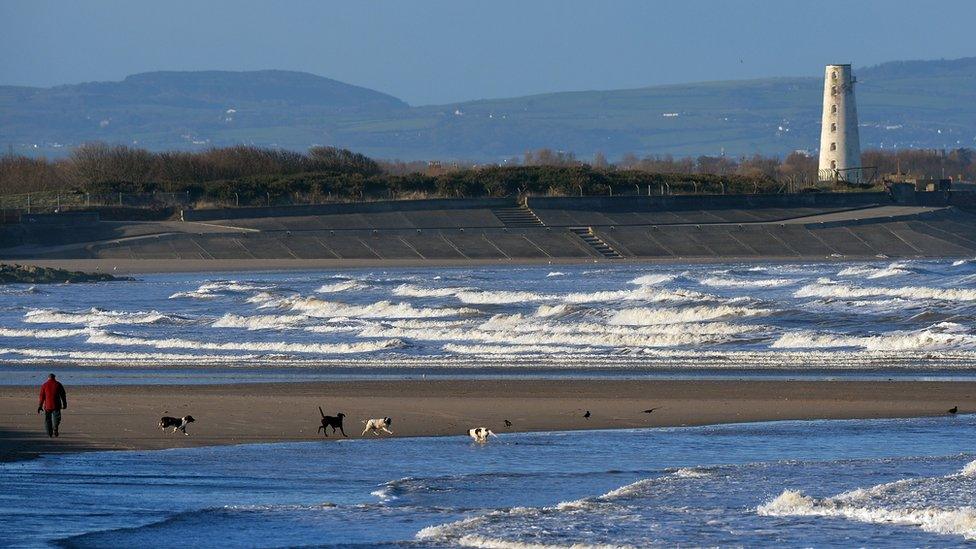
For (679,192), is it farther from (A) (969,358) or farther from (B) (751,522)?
(B) (751,522)

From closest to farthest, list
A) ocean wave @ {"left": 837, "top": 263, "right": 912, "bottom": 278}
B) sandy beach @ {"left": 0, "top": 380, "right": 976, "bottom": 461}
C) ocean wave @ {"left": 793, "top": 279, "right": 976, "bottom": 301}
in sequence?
sandy beach @ {"left": 0, "top": 380, "right": 976, "bottom": 461}
ocean wave @ {"left": 793, "top": 279, "right": 976, "bottom": 301}
ocean wave @ {"left": 837, "top": 263, "right": 912, "bottom": 278}

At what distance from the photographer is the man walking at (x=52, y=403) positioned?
16.3 metres

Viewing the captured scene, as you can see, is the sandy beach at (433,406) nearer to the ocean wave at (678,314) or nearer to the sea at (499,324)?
the sea at (499,324)

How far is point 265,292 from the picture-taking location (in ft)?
136

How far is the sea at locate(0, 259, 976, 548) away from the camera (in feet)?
38.0

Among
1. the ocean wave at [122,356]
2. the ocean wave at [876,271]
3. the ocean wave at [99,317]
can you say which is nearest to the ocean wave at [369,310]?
the ocean wave at [99,317]

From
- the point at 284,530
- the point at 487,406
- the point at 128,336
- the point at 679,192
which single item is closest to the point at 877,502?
the point at 284,530

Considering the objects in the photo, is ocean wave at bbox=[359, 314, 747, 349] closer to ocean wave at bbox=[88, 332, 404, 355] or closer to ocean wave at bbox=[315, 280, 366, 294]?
ocean wave at bbox=[88, 332, 404, 355]

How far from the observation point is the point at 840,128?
75.9m

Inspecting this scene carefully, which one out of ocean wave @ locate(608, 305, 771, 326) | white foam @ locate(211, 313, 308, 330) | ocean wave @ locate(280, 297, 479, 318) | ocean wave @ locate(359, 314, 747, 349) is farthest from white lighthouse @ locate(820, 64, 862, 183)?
white foam @ locate(211, 313, 308, 330)

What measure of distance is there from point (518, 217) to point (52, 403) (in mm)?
49396

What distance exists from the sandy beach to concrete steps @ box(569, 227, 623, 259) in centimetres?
3790

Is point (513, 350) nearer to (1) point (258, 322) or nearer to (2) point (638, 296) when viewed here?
(1) point (258, 322)

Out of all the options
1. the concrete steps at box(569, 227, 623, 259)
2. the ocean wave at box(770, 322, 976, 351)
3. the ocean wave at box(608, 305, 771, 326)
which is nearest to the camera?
the ocean wave at box(770, 322, 976, 351)
